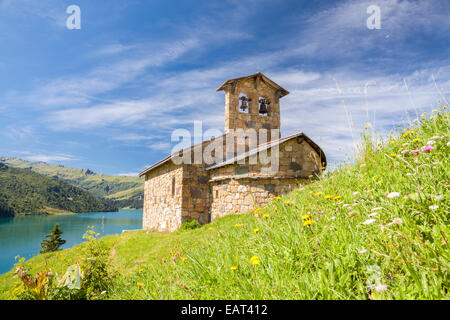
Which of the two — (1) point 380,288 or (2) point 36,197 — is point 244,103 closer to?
(1) point 380,288

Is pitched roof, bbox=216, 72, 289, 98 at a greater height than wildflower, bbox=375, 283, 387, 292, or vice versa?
pitched roof, bbox=216, 72, 289, 98

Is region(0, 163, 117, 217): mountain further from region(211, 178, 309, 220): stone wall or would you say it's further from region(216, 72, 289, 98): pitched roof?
region(211, 178, 309, 220): stone wall

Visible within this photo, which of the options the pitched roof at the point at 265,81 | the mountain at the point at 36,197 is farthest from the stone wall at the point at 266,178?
the mountain at the point at 36,197

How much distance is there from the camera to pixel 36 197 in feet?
420

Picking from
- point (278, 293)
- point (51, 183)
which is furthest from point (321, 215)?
point (51, 183)

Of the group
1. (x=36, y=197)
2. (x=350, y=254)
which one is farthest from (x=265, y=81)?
(x=36, y=197)

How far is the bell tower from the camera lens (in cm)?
1667

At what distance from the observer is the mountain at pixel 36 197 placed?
11620cm

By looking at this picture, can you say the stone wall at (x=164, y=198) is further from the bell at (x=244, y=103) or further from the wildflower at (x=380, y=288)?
the wildflower at (x=380, y=288)

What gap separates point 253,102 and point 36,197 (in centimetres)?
15258

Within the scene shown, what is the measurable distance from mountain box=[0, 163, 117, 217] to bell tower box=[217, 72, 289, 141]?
447 ft

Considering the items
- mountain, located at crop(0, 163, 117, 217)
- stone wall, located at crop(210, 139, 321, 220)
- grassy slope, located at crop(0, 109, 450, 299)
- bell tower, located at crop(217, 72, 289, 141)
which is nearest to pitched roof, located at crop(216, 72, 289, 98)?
bell tower, located at crop(217, 72, 289, 141)

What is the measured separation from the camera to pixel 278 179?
39.4ft

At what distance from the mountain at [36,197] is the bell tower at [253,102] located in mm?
136165
